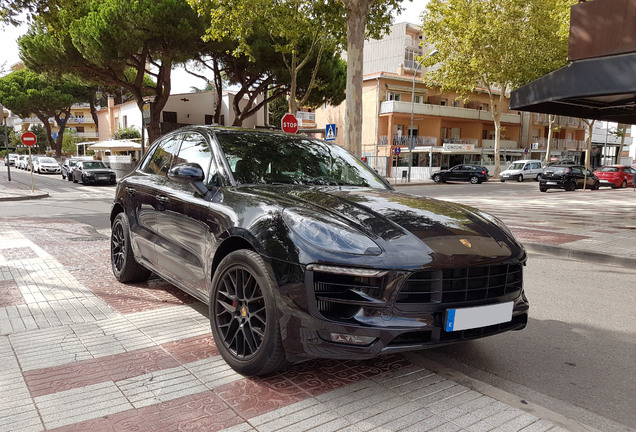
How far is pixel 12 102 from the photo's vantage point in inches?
2094

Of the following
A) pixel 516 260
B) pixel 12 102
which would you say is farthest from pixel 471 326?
pixel 12 102

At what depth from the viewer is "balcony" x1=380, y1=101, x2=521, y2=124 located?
138 feet

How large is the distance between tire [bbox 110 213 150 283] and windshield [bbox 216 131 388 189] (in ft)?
5.91

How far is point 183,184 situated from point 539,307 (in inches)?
146

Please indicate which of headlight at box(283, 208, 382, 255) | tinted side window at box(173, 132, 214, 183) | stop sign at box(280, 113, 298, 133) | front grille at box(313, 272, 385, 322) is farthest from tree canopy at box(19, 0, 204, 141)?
front grille at box(313, 272, 385, 322)

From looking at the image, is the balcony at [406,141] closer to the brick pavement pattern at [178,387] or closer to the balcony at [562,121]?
the balcony at [562,121]

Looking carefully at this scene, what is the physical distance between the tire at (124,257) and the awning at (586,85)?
882 centimetres

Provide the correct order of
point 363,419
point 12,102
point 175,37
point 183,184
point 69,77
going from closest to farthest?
point 363,419
point 183,184
point 175,37
point 69,77
point 12,102

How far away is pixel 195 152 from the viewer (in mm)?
4133

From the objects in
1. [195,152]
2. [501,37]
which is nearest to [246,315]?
[195,152]

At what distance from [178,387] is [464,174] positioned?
1403 inches

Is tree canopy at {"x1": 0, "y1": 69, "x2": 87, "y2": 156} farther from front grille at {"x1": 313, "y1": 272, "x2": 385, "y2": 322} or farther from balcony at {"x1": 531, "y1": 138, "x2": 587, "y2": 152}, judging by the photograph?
front grille at {"x1": 313, "y1": 272, "x2": 385, "y2": 322}

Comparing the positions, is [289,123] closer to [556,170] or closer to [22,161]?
[556,170]

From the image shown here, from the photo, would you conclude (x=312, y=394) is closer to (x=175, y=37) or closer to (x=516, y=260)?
(x=516, y=260)
